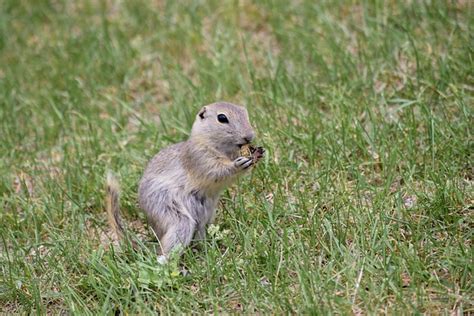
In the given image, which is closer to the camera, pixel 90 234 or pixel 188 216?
pixel 188 216

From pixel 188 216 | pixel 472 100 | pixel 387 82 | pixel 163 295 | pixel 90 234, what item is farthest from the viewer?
pixel 387 82

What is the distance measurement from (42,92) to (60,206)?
6.82ft

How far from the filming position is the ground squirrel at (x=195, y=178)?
4.46 m

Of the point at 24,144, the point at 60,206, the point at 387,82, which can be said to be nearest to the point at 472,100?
the point at 387,82

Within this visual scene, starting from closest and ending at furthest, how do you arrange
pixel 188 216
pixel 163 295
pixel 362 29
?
pixel 163 295 → pixel 188 216 → pixel 362 29

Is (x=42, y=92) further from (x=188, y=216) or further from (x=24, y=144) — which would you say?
(x=188, y=216)

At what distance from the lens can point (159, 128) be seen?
5.96 m

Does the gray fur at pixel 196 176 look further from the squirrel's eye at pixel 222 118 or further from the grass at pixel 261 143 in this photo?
the grass at pixel 261 143

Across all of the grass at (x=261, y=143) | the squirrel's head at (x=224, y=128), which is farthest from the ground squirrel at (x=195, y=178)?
the grass at (x=261, y=143)

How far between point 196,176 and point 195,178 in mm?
15

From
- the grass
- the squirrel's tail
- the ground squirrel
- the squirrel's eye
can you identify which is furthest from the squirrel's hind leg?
the squirrel's eye

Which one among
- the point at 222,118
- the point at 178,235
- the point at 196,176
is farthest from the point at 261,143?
the point at 178,235

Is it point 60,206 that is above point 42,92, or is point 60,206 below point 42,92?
below

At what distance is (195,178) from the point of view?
180 inches
